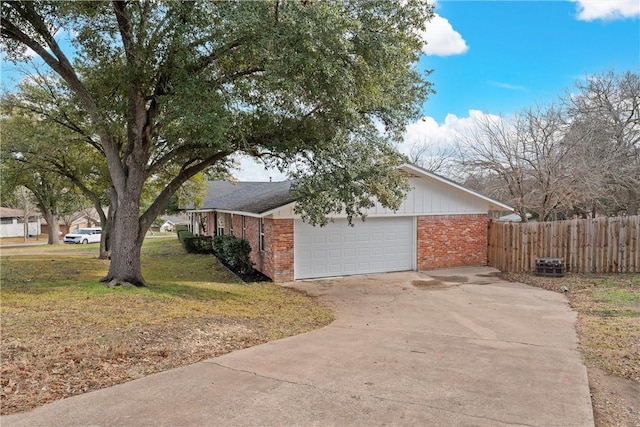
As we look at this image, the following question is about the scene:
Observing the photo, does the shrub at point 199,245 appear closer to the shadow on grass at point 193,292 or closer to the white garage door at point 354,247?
the white garage door at point 354,247

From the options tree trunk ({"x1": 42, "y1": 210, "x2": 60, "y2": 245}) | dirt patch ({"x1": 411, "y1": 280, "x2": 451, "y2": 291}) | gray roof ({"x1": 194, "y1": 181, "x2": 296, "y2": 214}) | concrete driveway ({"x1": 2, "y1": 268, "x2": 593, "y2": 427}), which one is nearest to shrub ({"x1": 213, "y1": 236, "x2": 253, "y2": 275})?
gray roof ({"x1": 194, "y1": 181, "x2": 296, "y2": 214})

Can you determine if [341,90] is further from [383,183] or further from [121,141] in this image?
[121,141]

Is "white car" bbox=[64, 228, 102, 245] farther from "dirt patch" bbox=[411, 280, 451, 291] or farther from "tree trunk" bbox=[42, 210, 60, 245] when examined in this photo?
"dirt patch" bbox=[411, 280, 451, 291]

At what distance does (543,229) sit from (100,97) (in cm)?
1359

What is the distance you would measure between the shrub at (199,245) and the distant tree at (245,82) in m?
10.9

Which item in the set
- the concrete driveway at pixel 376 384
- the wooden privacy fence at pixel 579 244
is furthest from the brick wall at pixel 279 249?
the wooden privacy fence at pixel 579 244

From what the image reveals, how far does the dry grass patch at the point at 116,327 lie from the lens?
186 inches

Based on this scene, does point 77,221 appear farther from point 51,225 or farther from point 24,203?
point 51,225

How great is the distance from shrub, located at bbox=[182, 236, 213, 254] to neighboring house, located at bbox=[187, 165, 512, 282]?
5331 mm

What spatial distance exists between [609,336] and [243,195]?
1778cm

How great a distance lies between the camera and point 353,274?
14375 millimetres

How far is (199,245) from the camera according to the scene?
21.5 m

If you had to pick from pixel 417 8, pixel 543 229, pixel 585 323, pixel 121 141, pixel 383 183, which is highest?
pixel 417 8

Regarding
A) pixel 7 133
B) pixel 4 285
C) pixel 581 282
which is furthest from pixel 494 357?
pixel 7 133
